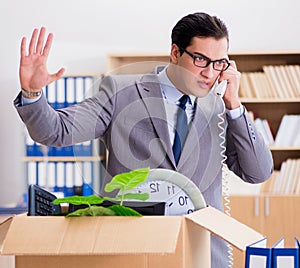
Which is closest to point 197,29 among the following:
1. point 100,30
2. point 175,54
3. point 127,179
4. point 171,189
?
point 175,54

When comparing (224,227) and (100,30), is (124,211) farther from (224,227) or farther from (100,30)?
(100,30)

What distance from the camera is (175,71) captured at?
1.50 m

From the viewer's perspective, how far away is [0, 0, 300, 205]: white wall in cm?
570

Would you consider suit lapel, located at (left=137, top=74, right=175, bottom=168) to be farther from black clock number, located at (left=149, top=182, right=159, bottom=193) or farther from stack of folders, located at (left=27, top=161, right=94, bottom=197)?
stack of folders, located at (left=27, top=161, right=94, bottom=197)

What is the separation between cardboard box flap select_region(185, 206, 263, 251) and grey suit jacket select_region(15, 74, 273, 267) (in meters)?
0.18

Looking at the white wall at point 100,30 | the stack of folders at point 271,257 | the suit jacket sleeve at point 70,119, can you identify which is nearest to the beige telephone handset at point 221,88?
the suit jacket sleeve at point 70,119

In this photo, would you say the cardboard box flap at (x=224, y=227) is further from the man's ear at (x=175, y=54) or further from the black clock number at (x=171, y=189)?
the man's ear at (x=175, y=54)

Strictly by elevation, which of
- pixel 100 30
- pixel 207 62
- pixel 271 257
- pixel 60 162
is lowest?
pixel 60 162

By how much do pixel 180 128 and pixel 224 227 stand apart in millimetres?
290

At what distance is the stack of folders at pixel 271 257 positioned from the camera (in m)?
1.24

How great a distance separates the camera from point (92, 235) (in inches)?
48.8

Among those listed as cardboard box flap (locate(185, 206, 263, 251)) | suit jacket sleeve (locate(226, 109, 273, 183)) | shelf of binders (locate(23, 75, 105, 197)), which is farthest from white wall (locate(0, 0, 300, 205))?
cardboard box flap (locate(185, 206, 263, 251))

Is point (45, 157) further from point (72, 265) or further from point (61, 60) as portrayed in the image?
point (72, 265)

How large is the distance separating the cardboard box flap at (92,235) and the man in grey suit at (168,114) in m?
0.27
